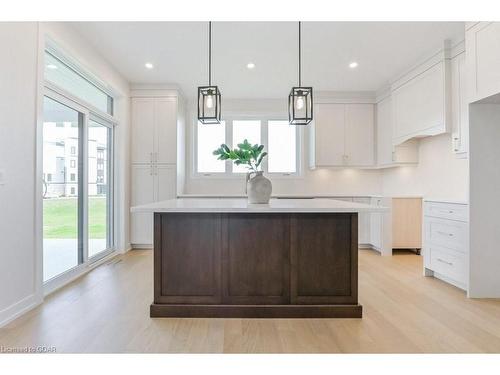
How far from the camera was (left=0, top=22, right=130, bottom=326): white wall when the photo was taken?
2.42 metres

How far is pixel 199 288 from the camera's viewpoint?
2.58 meters

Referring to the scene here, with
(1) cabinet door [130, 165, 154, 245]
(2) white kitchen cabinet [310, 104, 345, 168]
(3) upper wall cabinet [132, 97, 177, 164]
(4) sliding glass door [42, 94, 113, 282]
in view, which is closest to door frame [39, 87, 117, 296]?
(4) sliding glass door [42, 94, 113, 282]

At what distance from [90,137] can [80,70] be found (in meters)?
0.82

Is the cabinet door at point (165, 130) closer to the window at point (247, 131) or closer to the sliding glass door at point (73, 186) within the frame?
the sliding glass door at point (73, 186)

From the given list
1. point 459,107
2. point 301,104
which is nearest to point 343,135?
point 459,107

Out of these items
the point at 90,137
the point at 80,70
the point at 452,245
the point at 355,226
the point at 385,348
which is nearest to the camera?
the point at 385,348

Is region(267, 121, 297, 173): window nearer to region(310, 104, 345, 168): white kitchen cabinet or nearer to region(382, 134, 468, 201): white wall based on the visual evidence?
region(310, 104, 345, 168): white kitchen cabinet

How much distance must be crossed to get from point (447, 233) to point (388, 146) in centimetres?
218

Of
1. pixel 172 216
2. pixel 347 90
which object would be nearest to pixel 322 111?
pixel 347 90

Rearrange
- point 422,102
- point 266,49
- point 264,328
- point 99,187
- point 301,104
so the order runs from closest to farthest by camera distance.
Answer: point 264,328, point 301,104, point 266,49, point 422,102, point 99,187

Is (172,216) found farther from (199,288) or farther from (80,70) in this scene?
(80,70)

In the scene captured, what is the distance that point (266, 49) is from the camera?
12.8 feet

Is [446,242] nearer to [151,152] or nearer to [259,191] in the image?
[259,191]

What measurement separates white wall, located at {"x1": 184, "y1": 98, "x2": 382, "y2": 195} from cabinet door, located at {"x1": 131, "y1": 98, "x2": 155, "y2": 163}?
86 cm
